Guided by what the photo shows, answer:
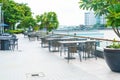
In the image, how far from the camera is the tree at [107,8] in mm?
7848

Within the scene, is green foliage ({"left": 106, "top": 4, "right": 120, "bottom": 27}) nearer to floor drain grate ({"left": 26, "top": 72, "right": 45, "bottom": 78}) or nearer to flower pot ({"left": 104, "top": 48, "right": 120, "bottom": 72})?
flower pot ({"left": 104, "top": 48, "right": 120, "bottom": 72})

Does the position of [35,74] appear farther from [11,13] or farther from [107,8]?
[11,13]

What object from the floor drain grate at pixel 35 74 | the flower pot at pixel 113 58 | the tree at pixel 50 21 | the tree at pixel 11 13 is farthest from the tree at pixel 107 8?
the tree at pixel 11 13

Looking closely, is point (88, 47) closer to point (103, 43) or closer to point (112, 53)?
point (103, 43)

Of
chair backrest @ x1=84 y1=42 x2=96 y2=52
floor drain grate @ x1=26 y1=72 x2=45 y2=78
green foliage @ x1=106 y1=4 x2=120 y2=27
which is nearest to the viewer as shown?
green foliage @ x1=106 y1=4 x2=120 y2=27

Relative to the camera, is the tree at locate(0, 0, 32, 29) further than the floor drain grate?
Yes

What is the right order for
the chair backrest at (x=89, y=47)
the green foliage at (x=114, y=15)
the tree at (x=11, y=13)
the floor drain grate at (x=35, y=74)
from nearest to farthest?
the green foliage at (x=114, y=15) → the floor drain grate at (x=35, y=74) → the chair backrest at (x=89, y=47) → the tree at (x=11, y=13)

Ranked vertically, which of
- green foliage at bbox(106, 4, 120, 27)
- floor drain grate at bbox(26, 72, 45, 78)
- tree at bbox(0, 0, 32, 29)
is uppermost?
tree at bbox(0, 0, 32, 29)

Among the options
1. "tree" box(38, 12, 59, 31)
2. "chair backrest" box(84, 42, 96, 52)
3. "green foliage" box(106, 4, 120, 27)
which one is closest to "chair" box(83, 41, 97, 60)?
"chair backrest" box(84, 42, 96, 52)

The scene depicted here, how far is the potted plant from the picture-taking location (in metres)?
7.79

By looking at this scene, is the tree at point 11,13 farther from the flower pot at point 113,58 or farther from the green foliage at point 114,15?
the flower pot at point 113,58

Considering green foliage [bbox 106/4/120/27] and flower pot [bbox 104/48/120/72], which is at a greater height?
green foliage [bbox 106/4/120/27]

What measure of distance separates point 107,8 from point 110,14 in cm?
38

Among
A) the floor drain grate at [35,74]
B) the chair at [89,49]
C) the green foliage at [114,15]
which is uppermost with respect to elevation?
the green foliage at [114,15]
